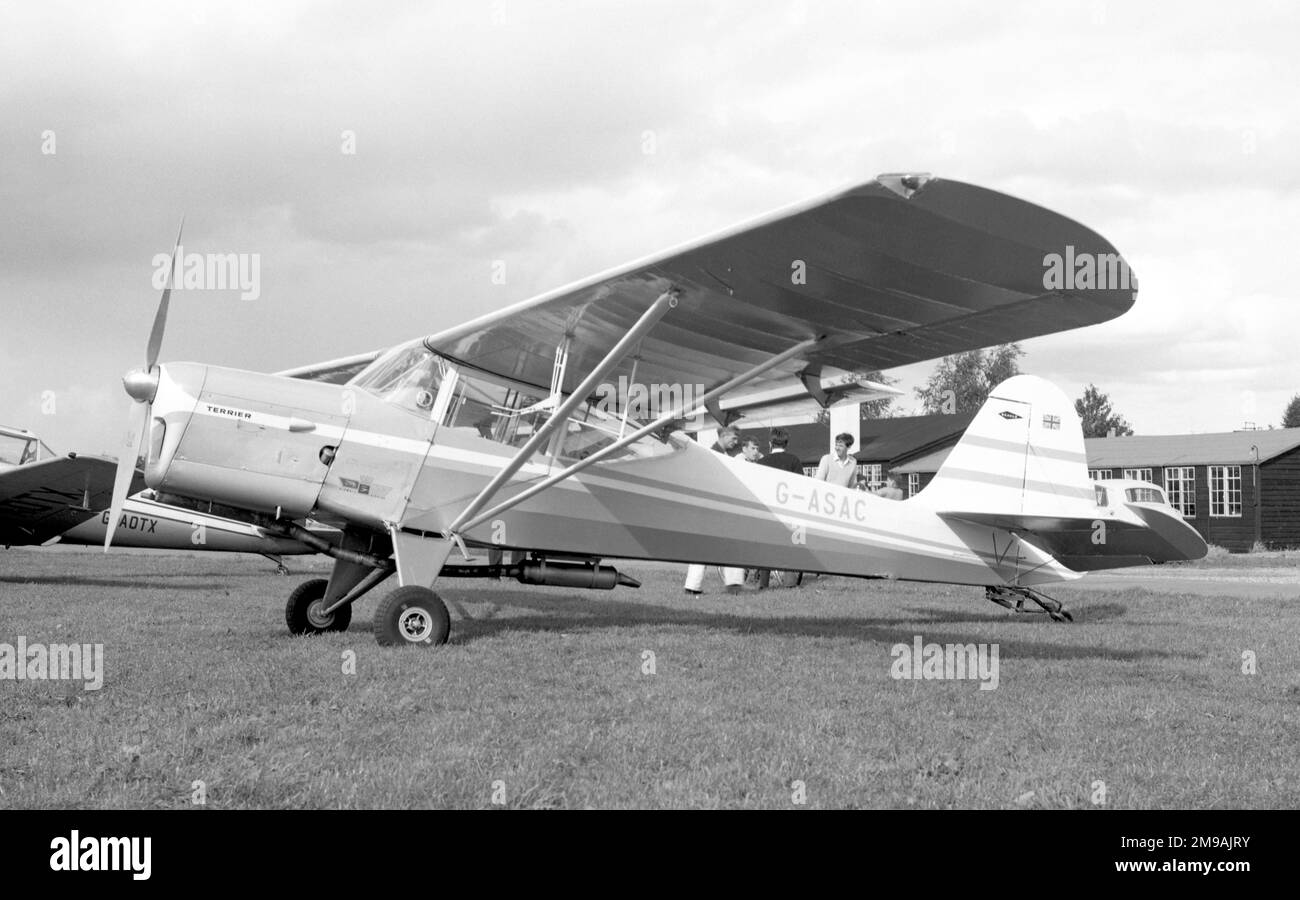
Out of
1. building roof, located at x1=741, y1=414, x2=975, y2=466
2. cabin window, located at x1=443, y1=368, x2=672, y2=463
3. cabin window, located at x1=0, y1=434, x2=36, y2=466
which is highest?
building roof, located at x1=741, y1=414, x2=975, y2=466

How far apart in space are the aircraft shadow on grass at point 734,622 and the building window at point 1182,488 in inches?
1037

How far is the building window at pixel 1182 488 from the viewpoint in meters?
33.5

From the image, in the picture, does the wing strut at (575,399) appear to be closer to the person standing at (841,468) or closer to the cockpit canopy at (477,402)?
the cockpit canopy at (477,402)

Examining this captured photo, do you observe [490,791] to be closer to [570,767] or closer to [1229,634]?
[570,767]

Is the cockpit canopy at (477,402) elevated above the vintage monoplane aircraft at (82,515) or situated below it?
above

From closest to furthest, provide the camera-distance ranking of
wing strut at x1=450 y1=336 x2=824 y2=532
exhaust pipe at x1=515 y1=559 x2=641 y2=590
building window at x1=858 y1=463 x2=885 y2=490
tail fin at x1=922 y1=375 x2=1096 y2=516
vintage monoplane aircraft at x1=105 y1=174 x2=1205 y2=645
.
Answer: vintage monoplane aircraft at x1=105 y1=174 x2=1205 y2=645 < wing strut at x1=450 y1=336 x2=824 y2=532 < exhaust pipe at x1=515 y1=559 x2=641 y2=590 < tail fin at x1=922 y1=375 x2=1096 y2=516 < building window at x1=858 y1=463 x2=885 y2=490

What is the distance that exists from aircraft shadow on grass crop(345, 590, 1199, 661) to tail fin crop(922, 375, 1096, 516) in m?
1.17

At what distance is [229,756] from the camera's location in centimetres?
410

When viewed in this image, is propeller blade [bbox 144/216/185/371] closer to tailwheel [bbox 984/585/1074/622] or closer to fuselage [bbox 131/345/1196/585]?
fuselage [bbox 131/345/1196/585]

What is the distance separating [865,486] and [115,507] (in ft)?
111

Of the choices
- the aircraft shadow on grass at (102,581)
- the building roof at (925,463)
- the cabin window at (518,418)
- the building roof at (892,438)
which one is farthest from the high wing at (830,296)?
the building roof at (925,463)

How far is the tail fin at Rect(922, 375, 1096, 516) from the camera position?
9.27m

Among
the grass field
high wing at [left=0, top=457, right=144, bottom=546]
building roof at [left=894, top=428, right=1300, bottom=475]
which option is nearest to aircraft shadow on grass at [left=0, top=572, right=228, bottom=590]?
high wing at [left=0, top=457, right=144, bottom=546]
